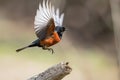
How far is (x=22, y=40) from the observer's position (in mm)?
10258

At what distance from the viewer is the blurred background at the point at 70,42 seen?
895 cm

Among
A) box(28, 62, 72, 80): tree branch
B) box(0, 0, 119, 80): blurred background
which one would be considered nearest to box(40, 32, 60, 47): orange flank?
box(28, 62, 72, 80): tree branch

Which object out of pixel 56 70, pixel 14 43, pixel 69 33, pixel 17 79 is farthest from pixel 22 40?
pixel 56 70

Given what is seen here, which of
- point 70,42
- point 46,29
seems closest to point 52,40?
point 46,29

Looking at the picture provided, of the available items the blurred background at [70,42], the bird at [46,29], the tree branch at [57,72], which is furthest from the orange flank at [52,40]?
the blurred background at [70,42]

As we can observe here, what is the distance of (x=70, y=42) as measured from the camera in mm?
10141

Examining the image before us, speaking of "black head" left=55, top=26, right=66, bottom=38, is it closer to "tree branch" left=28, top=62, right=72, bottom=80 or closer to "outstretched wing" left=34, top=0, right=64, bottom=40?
"outstretched wing" left=34, top=0, right=64, bottom=40

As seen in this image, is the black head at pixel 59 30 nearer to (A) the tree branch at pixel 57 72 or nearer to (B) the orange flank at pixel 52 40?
(B) the orange flank at pixel 52 40

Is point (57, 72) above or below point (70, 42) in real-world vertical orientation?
above

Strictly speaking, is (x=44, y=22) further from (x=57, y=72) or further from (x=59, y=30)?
(x=57, y=72)

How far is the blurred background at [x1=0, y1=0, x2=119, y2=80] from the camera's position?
895cm

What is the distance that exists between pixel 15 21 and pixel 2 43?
4.84ft

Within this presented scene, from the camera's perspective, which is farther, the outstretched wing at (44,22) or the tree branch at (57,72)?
the outstretched wing at (44,22)

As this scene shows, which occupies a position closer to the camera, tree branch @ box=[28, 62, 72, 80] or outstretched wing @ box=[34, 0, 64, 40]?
tree branch @ box=[28, 62, 72, 80]
